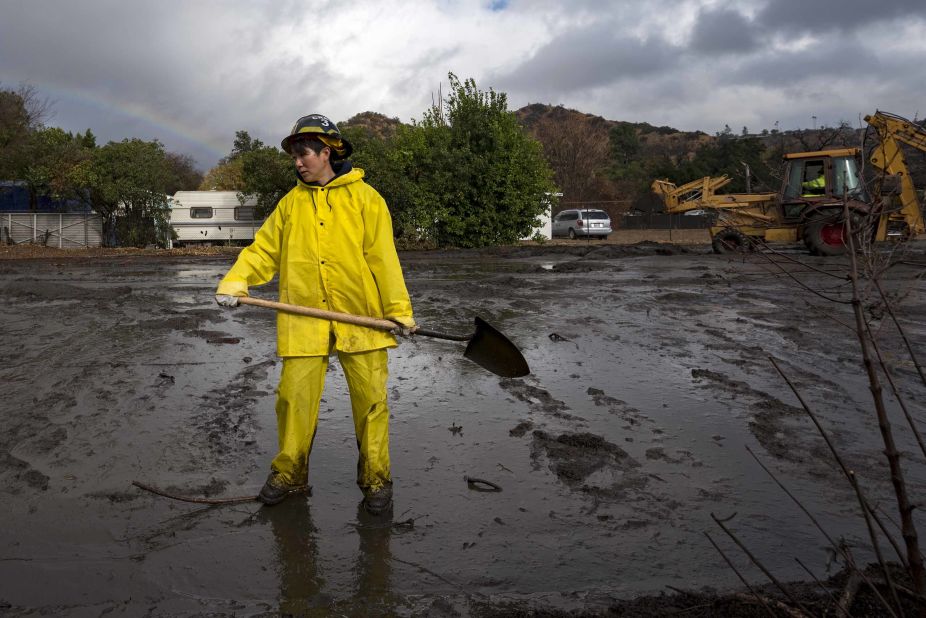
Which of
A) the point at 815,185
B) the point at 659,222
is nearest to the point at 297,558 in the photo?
the point at 815,185

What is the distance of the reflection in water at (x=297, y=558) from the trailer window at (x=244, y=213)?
30.1m

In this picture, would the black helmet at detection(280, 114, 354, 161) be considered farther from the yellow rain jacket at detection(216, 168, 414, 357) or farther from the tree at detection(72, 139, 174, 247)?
the tree at detection(72, 139, 174, 247)

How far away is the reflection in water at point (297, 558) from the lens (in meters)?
2.83

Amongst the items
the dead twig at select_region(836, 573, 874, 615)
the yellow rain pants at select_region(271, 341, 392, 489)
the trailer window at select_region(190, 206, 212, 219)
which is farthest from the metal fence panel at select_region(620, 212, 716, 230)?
the dead twig at select_region(836, 573, 874, 615)

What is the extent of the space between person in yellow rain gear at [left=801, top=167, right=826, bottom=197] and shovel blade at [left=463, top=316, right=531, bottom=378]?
16317 mm

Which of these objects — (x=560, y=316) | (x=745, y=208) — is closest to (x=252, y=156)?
(x=745, y=208)

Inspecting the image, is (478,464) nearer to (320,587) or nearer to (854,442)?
(320,587)

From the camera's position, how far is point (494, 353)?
14.0 feet

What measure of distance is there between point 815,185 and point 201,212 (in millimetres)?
24654

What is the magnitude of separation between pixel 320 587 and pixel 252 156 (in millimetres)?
29941

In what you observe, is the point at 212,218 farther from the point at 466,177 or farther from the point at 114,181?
the point at 466,177

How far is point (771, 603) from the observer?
97.6 inches

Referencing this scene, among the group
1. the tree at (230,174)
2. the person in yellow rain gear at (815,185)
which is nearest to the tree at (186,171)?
the tree at (230,174)

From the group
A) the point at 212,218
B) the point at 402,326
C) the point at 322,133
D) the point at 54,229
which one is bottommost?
the point at 402,326
